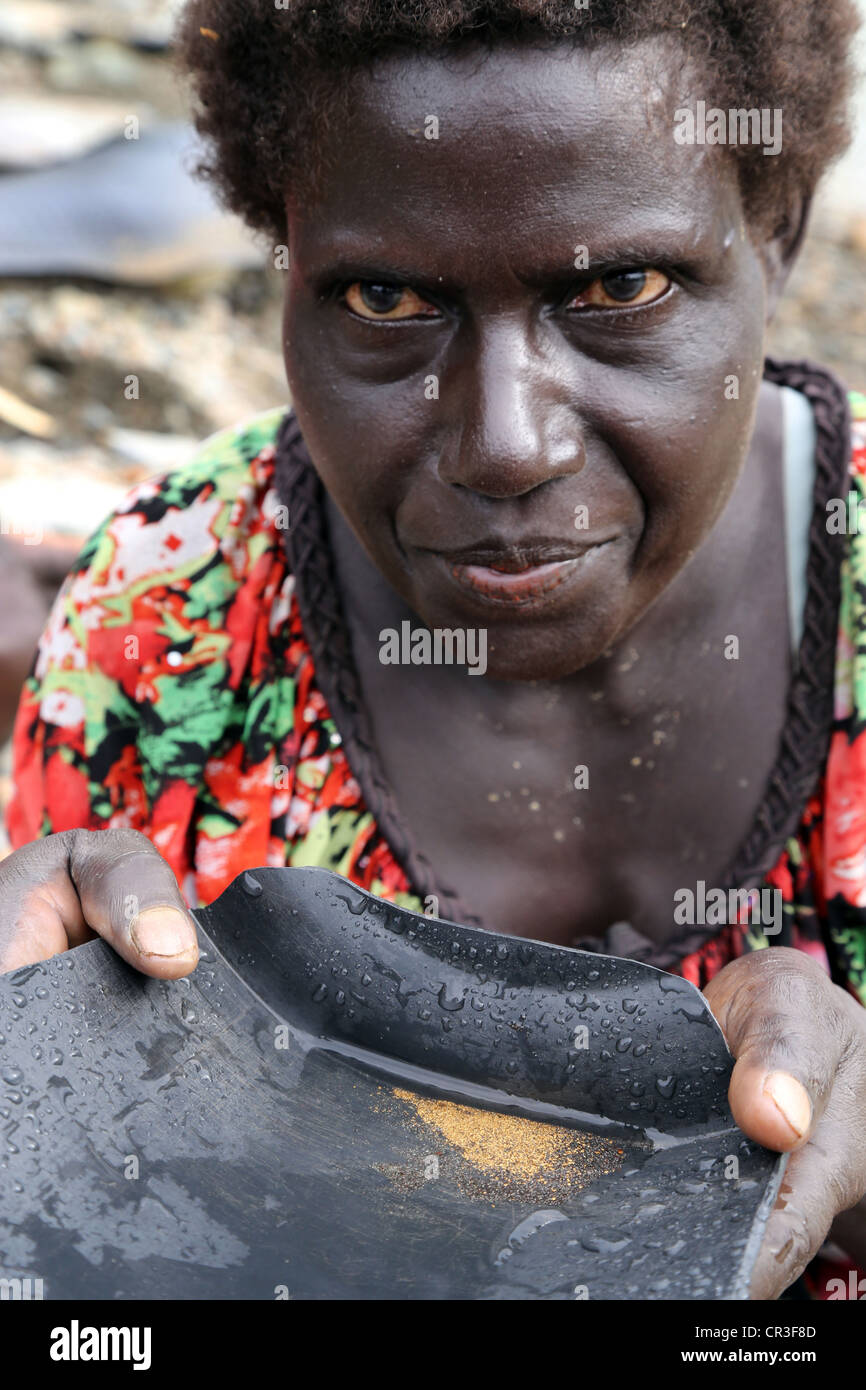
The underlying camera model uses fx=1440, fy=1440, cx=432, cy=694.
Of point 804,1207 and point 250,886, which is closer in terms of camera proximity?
point 804,1207

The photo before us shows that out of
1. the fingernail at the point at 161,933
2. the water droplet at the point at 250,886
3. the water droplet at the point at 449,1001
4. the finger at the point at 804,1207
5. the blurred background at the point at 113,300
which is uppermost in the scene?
the blurred background at the point at 113,300

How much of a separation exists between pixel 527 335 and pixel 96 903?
2.03 feet

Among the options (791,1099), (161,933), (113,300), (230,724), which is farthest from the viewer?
(113,300)

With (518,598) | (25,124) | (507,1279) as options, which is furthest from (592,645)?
(25,124)

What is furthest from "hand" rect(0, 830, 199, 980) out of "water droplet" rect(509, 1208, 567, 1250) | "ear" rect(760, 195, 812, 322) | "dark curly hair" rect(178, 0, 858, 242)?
"ear" rect(760, 195, 812, 322)

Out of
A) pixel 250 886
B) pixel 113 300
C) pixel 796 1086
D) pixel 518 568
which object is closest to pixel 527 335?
pixel 518 568

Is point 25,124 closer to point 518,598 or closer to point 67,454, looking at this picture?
point 67,454

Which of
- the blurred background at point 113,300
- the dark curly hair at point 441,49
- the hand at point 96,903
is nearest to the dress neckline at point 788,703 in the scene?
the dark curly hair at point 441,49

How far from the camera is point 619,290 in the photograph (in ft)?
4.26

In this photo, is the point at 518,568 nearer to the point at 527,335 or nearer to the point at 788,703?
the point at 527,335

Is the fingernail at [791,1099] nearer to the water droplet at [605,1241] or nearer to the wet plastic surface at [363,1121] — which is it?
the wet plastic surface at [363,1121]

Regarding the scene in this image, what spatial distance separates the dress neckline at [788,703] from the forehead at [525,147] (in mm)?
486

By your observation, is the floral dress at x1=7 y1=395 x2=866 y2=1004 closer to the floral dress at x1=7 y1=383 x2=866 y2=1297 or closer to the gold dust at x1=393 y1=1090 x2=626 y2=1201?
the floral dress at x1=7 y1=383 x2=866 y2=1297

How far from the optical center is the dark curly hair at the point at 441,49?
1225mm
